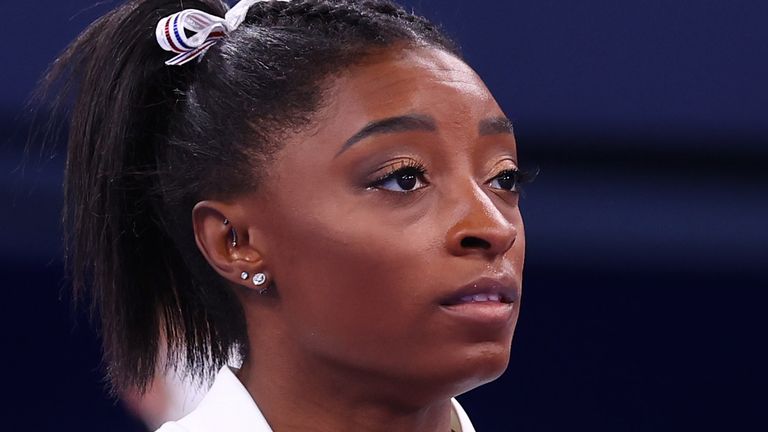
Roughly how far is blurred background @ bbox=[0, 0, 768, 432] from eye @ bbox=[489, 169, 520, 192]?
2.10 feet

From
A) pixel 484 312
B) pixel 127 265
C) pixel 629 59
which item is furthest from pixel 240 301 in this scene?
pixel 629 59

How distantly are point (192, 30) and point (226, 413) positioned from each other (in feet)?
0.86

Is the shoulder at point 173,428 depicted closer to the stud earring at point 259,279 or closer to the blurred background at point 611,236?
the stud earring at point 259,279

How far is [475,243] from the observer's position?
822mm

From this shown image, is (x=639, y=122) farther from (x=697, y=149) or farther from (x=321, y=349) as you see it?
(x=321, y=349)

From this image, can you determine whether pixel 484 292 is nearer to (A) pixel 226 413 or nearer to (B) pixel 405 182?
(B) pixel 405 182

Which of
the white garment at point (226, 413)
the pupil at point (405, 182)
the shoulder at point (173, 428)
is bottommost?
the shoulder at point (173, 428)

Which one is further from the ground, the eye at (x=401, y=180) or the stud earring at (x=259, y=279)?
the eye at (x=401, y=180)

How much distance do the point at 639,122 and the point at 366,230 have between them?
823mm

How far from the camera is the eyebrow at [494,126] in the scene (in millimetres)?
866

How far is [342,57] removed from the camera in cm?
88

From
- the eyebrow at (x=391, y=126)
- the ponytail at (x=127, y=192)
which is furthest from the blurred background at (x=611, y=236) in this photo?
the eyebrow at (x=391, y=126)

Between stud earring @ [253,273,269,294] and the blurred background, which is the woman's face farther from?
the blurred background

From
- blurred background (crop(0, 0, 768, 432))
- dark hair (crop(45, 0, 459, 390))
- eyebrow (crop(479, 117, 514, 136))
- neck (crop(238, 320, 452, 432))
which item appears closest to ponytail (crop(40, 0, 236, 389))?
dark hair (crop(45, 0, 459, 390))
